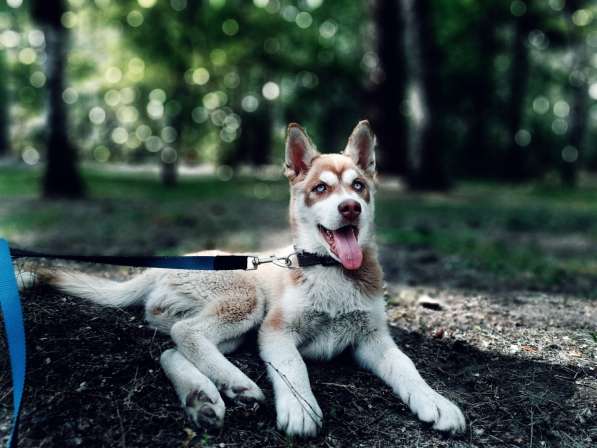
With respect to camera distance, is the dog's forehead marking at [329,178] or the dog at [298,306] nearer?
the dog at [298,306]

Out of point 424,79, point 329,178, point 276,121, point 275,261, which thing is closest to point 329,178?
point 329,178

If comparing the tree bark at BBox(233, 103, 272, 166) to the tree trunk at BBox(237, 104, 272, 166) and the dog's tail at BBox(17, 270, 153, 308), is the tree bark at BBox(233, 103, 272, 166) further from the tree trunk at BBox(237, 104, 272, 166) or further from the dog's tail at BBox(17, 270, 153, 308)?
the dog's tail at BBox(17, 270, 153, 308)

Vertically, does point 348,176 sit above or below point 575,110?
below

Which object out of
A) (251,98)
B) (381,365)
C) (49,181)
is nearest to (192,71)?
(49,181)

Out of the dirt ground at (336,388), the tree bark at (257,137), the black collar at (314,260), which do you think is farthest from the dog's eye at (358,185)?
the tree bark at (257,137)

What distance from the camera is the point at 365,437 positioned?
2691 millimetres

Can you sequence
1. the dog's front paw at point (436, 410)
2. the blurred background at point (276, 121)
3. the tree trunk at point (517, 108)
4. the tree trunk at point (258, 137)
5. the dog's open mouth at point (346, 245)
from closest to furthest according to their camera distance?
the dog's front paw at point (436, 410)
the dog's open mouth at point (346, 245)
the blurred background at point (276, 121)
the tree trunk at point (517, 108)
the tree trunk at point (258, 137)

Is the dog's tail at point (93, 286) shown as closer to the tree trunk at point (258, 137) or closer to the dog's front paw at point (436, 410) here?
the dog's front paw at point (436, 410)

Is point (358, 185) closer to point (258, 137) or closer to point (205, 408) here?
point (205, 408)

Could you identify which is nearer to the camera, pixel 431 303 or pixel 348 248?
pixel 348 248

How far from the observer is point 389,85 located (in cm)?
1622

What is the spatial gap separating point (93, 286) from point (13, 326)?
105 centimetres

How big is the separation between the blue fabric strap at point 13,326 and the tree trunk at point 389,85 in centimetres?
1430

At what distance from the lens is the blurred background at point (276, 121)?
8812 mm
